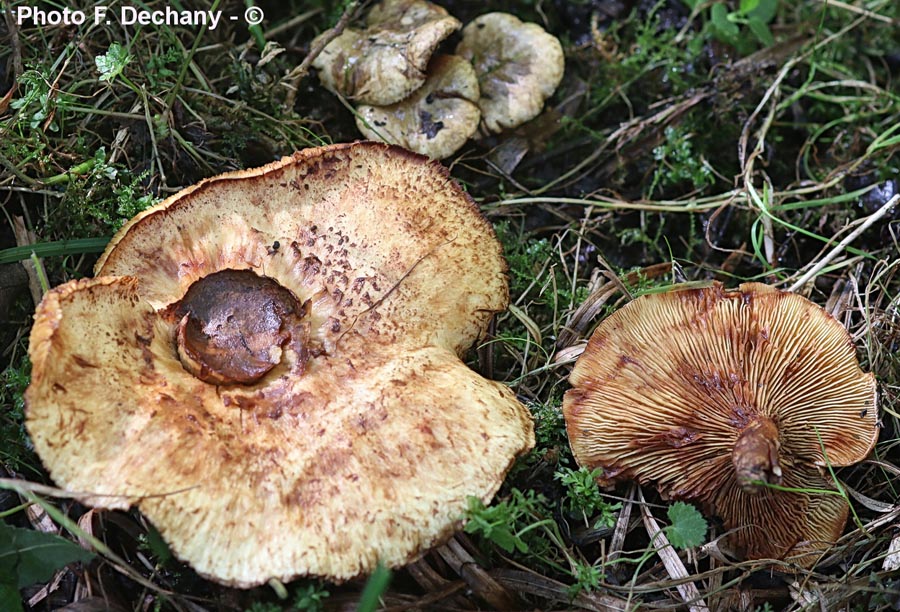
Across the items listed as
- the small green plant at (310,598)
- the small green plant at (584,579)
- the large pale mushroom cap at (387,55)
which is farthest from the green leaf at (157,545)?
the large pale mushroom cap at (387,55)

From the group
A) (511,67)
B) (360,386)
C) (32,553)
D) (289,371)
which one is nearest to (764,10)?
(511,67)

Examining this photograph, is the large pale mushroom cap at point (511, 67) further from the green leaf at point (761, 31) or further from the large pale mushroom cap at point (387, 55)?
the green leaf at point (761, 31)

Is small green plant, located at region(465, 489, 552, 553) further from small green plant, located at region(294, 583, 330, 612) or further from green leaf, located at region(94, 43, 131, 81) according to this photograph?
green leaf, located at region(94, 43, 131, 81)

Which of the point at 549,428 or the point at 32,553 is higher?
the point at 32,553

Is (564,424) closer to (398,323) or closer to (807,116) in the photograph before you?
(398,323)

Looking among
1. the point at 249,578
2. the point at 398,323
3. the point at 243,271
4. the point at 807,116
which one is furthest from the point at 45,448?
the point at 807,116

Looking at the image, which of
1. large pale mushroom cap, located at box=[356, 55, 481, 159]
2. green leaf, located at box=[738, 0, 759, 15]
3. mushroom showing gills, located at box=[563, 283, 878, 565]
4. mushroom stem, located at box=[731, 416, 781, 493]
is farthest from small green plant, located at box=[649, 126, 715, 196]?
mushroom stem, located at box=[731, 416, 781, 493]

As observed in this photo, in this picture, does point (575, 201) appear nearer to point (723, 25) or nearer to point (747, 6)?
point (723, 25)
